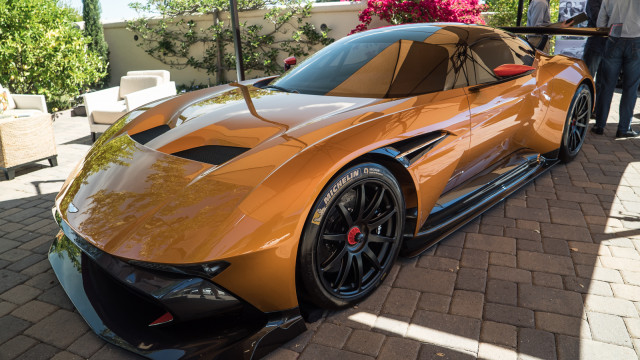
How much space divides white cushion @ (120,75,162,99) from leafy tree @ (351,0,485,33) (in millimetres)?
4463

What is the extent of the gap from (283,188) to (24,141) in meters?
4.07

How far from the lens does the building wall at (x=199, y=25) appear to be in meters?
10.1

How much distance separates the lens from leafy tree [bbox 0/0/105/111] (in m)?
7.63

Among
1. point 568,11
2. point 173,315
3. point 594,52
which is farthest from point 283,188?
point 568,11

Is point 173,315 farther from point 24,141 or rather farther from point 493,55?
point 24,141

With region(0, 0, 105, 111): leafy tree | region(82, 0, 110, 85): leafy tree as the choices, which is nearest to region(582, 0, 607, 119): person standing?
region(0, 0, 105, 111): leafy tree

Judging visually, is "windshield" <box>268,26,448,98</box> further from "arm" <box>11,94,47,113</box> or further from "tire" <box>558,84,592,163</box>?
"arm" <box>11,94,47,113</box>

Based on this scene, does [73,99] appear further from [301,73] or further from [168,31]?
[301,73]

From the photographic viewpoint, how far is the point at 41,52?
316 inches

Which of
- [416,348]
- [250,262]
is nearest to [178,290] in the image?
[250,262]

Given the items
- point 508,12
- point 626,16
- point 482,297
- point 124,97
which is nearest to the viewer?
point 482,297

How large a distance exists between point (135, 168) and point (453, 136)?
5.80ft

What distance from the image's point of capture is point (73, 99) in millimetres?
9305

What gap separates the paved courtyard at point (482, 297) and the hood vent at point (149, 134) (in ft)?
3.16
